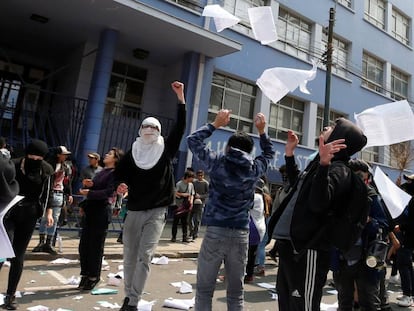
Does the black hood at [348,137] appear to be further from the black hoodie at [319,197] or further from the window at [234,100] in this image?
the window at [234,100]

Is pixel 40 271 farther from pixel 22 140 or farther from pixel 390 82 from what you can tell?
pixel 390 82

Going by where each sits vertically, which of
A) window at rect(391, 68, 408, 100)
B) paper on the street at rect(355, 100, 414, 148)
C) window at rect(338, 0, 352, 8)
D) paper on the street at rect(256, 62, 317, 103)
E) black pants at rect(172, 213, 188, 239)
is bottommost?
black pants at rect(172, 213, 188, 239)

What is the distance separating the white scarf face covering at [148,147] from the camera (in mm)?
3873

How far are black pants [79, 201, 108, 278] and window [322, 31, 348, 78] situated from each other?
14220 millimetres

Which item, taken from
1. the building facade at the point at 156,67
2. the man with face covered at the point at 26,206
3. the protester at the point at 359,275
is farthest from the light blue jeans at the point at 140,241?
the building facade at the point at 156,67

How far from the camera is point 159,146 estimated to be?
3.95 metres

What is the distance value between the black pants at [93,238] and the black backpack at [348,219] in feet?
10.5

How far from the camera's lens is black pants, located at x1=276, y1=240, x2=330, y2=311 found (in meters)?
2.47

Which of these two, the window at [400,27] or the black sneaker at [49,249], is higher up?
the window at [400,27]

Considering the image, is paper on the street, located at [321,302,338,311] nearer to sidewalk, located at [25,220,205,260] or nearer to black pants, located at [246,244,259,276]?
black pants, located at [246,244,259,276]

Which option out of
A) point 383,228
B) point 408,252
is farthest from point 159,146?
point 408,252

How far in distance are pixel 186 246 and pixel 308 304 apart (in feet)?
19.4

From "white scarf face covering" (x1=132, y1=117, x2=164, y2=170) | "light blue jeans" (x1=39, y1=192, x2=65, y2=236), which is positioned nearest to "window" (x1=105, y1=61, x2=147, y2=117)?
"light blue jeans" (x1=39, y1=192, x2=65, y2=236)

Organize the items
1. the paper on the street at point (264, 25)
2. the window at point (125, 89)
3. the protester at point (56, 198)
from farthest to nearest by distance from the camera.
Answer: the window at point (125, 89)
the protester at point (56, 198)
the paper on the street at point (264, 25)
